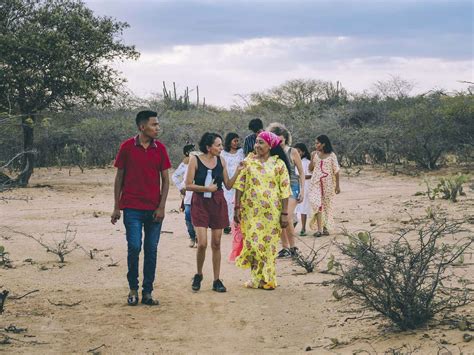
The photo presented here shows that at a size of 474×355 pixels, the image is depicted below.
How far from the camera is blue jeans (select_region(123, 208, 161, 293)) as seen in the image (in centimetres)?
721

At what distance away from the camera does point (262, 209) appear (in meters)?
8.11

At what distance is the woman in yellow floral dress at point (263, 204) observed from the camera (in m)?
8.05

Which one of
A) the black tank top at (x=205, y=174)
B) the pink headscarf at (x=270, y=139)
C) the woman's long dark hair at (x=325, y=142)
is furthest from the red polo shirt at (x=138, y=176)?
the woman's long dark hair at (x=325, y=142)

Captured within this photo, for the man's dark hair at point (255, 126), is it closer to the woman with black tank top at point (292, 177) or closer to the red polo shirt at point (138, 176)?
the woman with black tank top at point (292, 177)

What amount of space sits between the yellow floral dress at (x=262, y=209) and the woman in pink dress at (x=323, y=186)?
374 cm

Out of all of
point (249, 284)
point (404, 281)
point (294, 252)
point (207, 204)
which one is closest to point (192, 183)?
point (207, 204)

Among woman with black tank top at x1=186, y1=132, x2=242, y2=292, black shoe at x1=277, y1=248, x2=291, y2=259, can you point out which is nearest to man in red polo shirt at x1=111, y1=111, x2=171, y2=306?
woman with black tank top at x1=186, y1=132, x2=242, y2=292

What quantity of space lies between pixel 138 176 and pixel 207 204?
1.00 m

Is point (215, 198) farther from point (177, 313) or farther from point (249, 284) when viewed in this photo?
point (177, 313)

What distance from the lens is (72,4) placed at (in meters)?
21.0

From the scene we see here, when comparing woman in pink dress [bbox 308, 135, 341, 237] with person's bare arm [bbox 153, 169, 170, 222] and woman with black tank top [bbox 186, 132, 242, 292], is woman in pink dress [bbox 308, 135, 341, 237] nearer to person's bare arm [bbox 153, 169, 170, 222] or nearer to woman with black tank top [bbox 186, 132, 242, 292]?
woman with black tank top [bbox 186, 132, 242, 292]

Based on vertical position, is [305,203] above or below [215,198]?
below

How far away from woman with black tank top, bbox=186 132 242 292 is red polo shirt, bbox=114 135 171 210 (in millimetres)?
655

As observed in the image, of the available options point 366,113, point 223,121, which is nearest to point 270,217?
point 223,121
